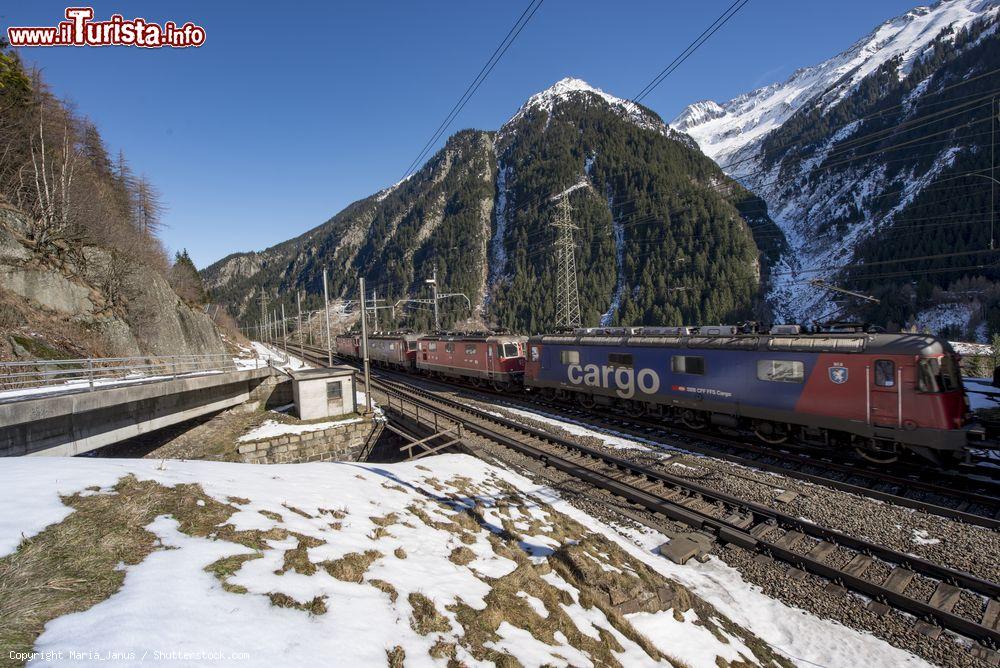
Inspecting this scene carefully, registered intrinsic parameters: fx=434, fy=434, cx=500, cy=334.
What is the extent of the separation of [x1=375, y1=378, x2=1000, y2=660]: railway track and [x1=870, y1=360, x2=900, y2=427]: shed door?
454 centimetres

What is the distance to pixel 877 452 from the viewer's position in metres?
12.3

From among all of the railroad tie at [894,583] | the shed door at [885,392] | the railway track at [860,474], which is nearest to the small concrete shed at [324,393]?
the railway track at [860,474]

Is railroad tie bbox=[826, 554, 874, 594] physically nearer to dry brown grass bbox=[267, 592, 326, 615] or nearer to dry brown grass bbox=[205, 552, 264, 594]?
dry brown grass bbox=[267, 592, 326, 615]

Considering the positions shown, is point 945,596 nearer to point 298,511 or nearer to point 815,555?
point 815,555

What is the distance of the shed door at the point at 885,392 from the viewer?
11.1 metres

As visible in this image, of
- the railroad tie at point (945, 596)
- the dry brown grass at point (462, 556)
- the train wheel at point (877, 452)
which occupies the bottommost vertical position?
the railroad tie at point (945, 596)

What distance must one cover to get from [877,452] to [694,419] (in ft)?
17.5

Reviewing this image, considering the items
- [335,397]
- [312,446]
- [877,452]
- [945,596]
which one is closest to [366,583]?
[945,596]

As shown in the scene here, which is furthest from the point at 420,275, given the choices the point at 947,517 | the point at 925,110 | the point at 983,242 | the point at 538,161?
the point at 925,110

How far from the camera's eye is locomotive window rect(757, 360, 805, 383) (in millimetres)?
12906

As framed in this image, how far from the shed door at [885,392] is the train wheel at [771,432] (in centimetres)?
272

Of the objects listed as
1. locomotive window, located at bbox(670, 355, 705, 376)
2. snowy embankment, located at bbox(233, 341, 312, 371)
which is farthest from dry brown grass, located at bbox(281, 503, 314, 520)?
snowy embankment, located at bbox(233, 341, 312, 371)

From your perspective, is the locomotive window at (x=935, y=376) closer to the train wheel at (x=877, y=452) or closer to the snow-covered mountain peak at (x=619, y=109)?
the train wheel at (x=877, y=452)

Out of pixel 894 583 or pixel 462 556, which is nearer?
pixel 462 556
